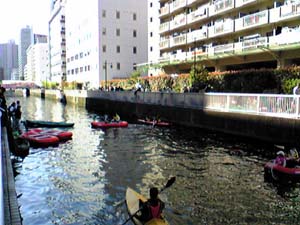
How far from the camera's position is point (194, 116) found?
2925 cm

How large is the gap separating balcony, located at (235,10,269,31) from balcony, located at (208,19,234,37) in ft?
3.49

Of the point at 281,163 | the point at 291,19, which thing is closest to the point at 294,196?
the point at 281,163

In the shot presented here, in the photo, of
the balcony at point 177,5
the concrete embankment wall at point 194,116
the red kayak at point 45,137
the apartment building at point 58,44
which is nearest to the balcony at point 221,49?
the concrete embankment wall at point 194,116

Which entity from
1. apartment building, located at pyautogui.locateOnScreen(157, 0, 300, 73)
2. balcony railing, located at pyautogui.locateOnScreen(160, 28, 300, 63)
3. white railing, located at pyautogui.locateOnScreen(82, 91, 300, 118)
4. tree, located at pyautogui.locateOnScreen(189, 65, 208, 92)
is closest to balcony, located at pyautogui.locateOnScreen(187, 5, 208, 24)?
apartment building, located at pyautogui.locateOnScreen(157, 0, 300, 73)

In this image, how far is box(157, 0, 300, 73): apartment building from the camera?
3612 cm

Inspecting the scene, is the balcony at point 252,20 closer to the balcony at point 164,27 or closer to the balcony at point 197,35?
the balcony at point 197,35

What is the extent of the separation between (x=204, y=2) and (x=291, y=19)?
18.1 metres

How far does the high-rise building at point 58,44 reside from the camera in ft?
397

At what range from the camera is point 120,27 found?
79.6 meters

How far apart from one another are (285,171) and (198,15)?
40057mm

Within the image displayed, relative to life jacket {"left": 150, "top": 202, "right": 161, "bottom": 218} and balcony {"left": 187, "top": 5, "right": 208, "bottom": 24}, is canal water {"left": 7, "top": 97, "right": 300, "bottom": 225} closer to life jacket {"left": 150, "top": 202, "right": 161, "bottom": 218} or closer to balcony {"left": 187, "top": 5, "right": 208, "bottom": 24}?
life jacket {"left": 150, "top": 202, "right": 161, "bottom": 218}

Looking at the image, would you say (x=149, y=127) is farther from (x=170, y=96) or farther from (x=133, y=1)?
(x=133, y=1)

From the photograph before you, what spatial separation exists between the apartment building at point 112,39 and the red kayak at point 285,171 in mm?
62097

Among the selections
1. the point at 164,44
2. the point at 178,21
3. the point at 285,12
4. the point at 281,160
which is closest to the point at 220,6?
the point at 178,21
